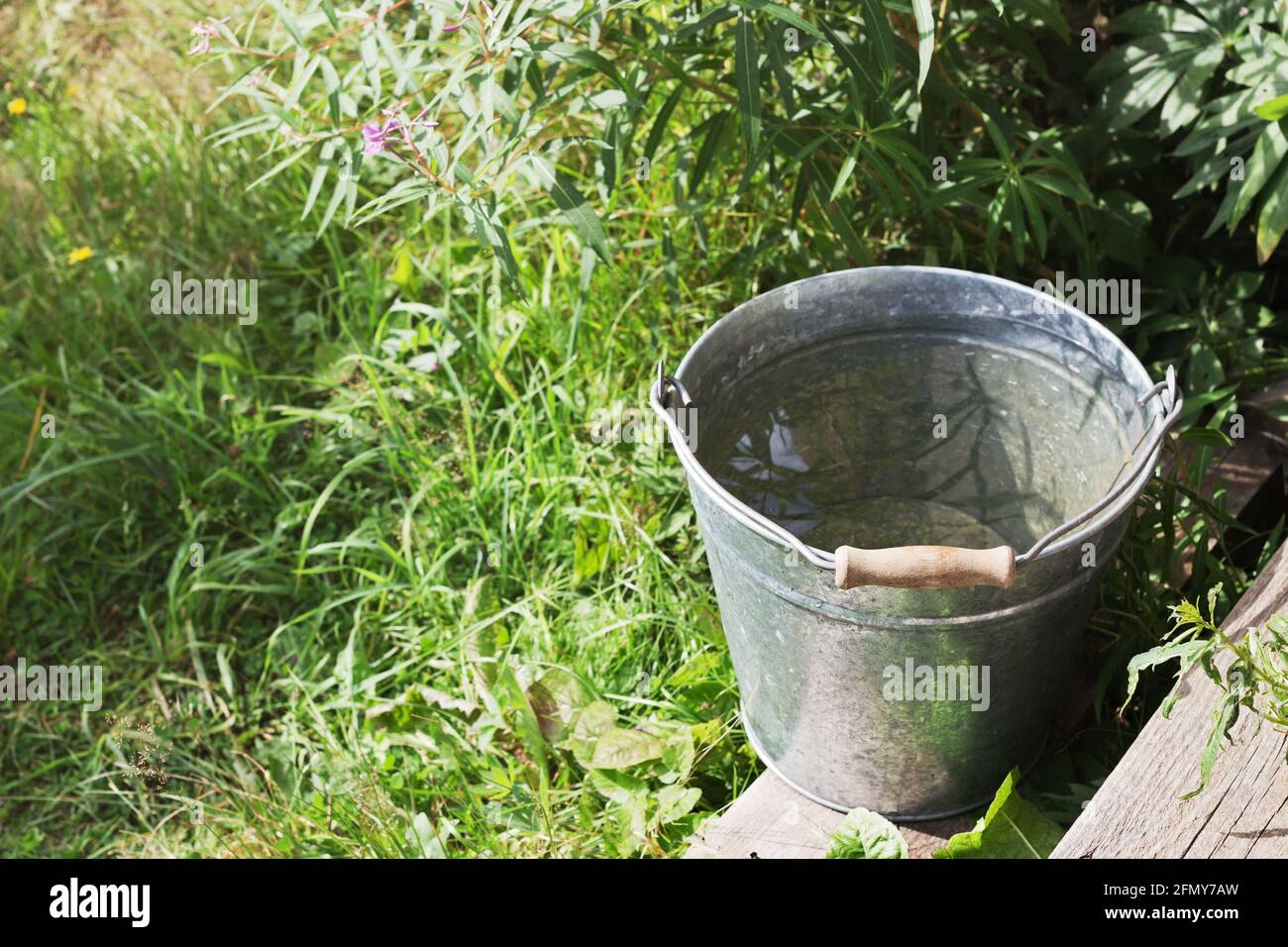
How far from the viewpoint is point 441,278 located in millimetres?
3240

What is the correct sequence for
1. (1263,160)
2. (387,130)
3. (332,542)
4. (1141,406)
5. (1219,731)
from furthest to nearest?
1. (332,542)
2. (1263,160)
3. (387,130)
4. (1141,406)
5. (1219,731)

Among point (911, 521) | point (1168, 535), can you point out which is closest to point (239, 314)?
point (911, 521)

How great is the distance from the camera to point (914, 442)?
2.45 meters

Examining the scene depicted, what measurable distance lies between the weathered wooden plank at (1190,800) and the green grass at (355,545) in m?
0.43

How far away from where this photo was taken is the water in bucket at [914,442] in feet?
7.21

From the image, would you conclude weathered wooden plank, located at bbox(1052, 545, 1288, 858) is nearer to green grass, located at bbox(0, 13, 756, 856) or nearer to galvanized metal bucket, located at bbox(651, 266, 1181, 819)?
galvanized metal bucket, located at bbox(651, 266, 1181, 819)

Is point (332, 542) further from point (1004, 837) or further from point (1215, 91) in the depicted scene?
point (1215, 91)

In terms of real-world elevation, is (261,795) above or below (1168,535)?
below

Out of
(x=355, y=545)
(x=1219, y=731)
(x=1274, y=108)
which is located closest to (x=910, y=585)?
(x=1219, y=731)

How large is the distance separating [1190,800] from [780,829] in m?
0.71

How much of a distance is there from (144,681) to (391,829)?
837mm

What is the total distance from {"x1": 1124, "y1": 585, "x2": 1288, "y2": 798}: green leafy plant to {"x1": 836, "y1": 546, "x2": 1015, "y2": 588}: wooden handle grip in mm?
221

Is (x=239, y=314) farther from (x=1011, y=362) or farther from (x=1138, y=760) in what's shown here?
(x=1138, y=760)

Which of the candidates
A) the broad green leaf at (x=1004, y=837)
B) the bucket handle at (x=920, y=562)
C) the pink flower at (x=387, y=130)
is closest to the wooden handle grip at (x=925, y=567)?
the bucket handle at (x=920, y=562)
